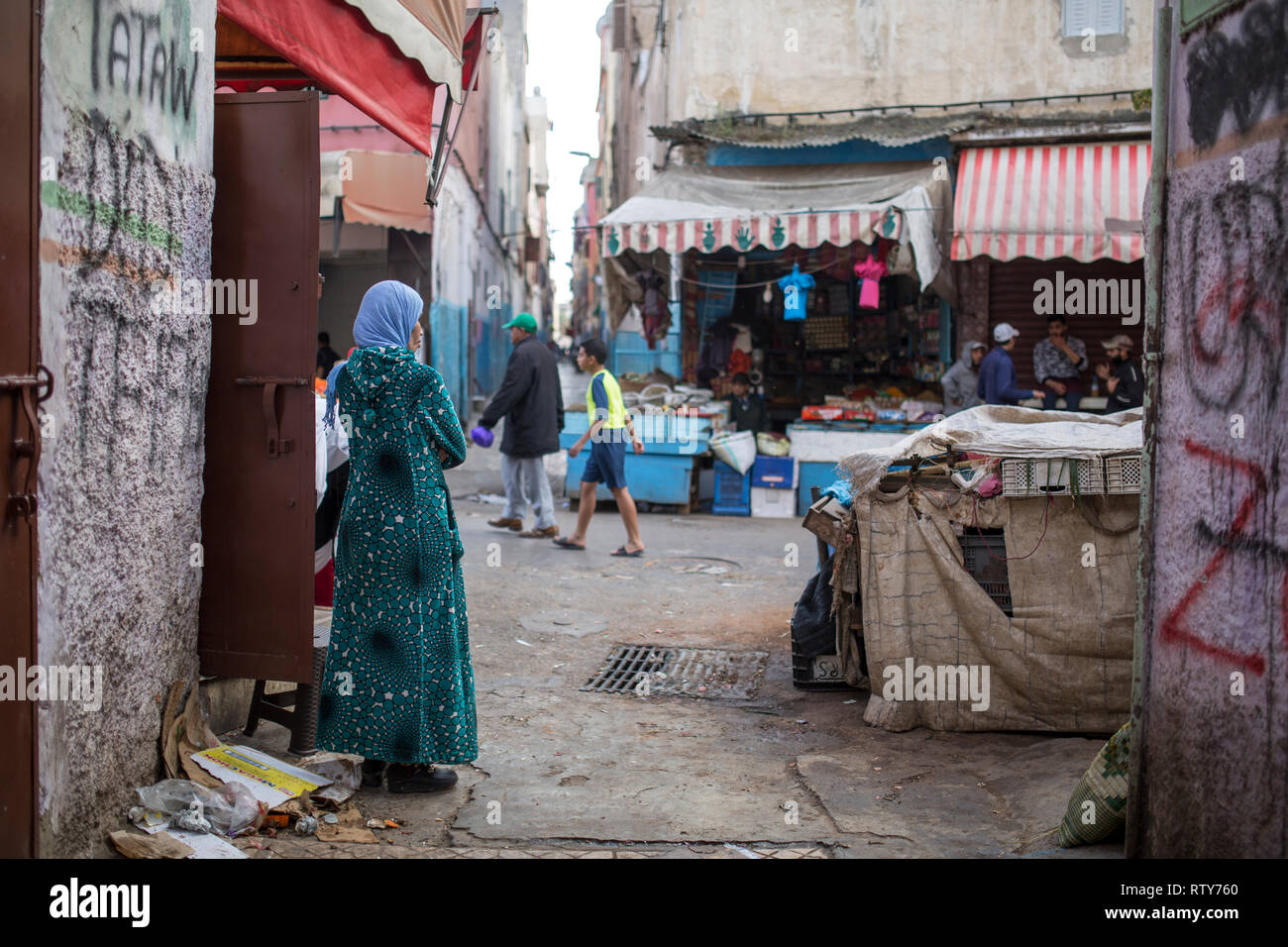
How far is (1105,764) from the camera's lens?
338 centimetres

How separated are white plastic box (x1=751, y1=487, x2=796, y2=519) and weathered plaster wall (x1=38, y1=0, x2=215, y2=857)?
8232mm

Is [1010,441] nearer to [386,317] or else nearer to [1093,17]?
[386,317]

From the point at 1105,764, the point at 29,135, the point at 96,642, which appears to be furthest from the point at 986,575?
the point at 29,135

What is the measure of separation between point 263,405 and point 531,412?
17.9 feet

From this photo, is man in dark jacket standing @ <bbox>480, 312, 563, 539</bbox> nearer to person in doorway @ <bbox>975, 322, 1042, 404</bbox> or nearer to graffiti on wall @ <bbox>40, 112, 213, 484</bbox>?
person in doorway @ <bbox>975, 322, 1042, 404</bbox>

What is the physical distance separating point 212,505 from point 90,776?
1.06 meters

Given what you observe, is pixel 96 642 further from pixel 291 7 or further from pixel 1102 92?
pixel 1102 92

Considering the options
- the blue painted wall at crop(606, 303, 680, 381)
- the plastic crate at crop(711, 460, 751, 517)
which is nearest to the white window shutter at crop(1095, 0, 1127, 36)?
the blue painted wall at crop(606, 303, 680, 381)

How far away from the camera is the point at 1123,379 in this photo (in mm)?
10508

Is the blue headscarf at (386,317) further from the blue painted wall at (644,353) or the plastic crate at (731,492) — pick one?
the blue painted wall at (644,353)

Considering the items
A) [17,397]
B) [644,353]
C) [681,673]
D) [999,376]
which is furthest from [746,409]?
[17,397]

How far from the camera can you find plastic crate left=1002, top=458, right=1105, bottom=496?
4.57 metres

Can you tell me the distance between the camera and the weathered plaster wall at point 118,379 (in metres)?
2.92
